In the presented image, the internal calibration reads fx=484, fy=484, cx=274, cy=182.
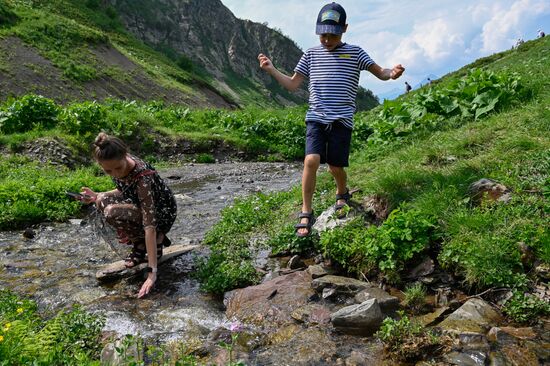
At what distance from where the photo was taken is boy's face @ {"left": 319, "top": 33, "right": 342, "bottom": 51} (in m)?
6.25

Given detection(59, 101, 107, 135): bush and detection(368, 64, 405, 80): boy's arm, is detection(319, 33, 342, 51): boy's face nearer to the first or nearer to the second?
detection(368, 64, 405, 80): boy's arm

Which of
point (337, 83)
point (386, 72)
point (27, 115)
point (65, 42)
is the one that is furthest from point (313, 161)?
point (65, 42)

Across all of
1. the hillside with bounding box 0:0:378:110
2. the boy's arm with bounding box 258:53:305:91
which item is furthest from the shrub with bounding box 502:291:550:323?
the hillside with bounding box 0:0:378:110

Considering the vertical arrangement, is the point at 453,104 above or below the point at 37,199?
above

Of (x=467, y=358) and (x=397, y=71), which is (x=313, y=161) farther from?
(x=467, y=358)

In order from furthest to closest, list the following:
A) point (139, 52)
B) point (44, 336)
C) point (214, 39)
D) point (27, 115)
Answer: point (214, 39)
point (139, 52)
point (27, 115)
point (44, 336)

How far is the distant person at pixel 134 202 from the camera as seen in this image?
206 inches

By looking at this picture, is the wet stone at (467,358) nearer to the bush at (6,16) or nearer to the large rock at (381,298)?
the large rock at (381,298)

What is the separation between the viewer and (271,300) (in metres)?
5.07

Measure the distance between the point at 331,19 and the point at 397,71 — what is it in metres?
1.06

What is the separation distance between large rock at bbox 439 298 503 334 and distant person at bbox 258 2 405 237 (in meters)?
2.08

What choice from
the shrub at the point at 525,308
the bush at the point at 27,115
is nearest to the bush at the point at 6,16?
the bush at the point at 27,115

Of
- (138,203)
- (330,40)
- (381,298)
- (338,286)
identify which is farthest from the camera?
(330,40)

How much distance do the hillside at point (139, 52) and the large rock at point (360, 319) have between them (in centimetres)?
2601
